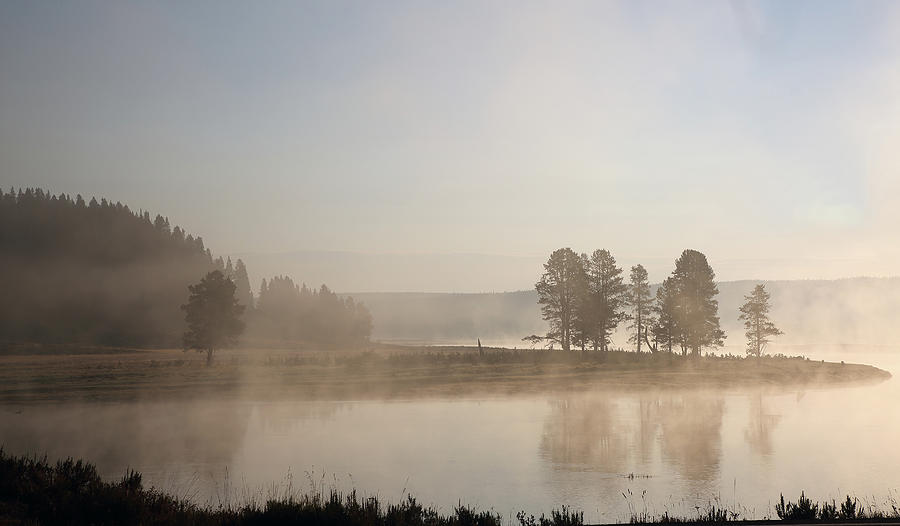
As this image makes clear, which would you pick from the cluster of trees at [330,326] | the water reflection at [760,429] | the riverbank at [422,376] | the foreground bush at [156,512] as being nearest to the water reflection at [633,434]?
the water reflection at [760,429]

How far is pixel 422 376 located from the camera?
2365 inches

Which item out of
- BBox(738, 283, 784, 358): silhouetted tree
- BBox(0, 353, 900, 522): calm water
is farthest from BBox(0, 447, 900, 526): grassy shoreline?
BBox(738, 283, 784, 358): silhouetted tree

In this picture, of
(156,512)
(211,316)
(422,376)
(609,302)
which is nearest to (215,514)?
(156,512)

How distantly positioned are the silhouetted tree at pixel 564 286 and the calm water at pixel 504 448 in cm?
3418

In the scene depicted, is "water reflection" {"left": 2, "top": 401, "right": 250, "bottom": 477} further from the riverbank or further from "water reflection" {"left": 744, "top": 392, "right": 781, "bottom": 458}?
"water reflection" {"left": 744, "top": 392, "right": 781, "bottom": 458}

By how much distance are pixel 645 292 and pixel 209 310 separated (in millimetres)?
48128

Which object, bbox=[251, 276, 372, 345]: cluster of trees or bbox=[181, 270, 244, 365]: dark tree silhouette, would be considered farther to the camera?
bbox=[251, 276, 372, 345]: cluster of trees

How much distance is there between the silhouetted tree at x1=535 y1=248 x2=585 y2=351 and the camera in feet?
260

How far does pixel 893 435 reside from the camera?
30.8m

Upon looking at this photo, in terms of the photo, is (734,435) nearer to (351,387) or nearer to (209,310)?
(351,387)

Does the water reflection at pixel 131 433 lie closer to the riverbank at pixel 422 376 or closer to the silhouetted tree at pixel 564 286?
the riverbank at pixel 422 376

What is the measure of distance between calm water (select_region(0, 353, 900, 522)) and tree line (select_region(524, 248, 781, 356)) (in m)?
32.3

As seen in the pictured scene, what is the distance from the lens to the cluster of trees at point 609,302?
253 ft

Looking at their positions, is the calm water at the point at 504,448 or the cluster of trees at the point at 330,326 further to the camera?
the cluster of trees at the point at 330,326
